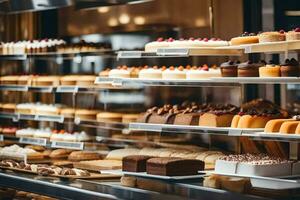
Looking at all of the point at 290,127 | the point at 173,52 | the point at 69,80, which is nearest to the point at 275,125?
the point at 290,127

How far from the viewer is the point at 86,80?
26.4ft

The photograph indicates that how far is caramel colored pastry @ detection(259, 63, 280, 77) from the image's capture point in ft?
17.7

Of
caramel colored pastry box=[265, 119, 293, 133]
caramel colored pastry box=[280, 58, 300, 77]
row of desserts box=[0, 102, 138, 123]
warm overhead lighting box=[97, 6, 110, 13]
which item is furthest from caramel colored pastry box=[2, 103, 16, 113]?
caramel colored pastry box=[280, 58, 300, 77]

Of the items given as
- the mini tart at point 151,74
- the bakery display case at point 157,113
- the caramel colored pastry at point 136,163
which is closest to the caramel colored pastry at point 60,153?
the bakery display case at point 157,113

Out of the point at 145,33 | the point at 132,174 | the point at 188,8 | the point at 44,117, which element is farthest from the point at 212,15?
the point at 44,117

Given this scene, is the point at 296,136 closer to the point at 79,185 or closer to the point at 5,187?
the point at 79,185

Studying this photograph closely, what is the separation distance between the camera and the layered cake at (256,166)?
5.21 metres

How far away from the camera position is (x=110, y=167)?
6.60m

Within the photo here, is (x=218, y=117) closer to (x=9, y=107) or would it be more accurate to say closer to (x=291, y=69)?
(x=291, y=69)

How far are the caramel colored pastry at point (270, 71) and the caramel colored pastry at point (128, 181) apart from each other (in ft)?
3.96

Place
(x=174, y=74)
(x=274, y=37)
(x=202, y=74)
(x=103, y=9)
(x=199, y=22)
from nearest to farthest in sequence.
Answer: (x=274, y=37), (x=202, y=74), (x=174, y=74), (x=199, y=22), (x=103, y=9)

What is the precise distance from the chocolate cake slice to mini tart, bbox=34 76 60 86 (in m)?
2.87

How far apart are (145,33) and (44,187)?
7.59 ft

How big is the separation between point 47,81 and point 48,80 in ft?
0.10
